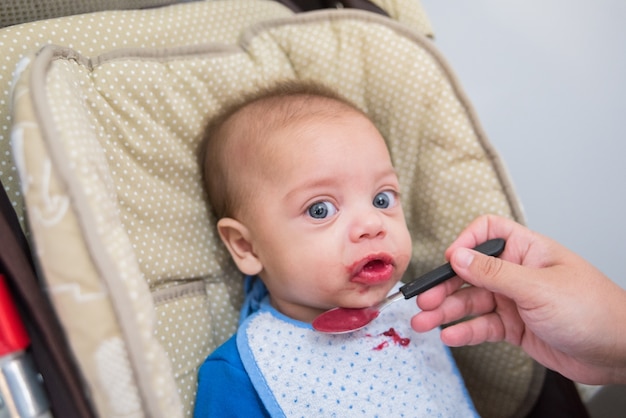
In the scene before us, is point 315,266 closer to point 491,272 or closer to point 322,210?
point 322,210

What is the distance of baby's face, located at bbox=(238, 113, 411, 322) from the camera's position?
877mm

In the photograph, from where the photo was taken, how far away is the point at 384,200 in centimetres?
96

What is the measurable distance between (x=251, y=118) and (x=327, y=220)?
22 cm

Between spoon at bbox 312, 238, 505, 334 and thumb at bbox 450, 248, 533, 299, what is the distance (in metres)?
0.03

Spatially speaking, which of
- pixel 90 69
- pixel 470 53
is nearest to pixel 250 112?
pixel 90 69

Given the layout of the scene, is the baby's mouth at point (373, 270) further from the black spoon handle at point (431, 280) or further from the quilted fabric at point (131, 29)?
the quilted fabric at point (131, 29)

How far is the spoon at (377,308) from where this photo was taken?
2.86ft

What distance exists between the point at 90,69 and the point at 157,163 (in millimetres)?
175

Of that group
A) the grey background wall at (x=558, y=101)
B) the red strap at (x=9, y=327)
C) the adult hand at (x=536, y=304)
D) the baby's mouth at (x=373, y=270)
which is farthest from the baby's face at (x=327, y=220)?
the grey background wall at (x=558, y=101)

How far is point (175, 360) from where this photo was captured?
2.96 ft

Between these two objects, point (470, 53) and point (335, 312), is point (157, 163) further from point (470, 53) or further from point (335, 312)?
point (470, 53)

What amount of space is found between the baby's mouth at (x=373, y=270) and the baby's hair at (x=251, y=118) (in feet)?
0.72

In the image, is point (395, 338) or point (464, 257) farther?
point (395, 338)

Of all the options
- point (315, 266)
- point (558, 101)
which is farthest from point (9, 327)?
point (558, 101)
